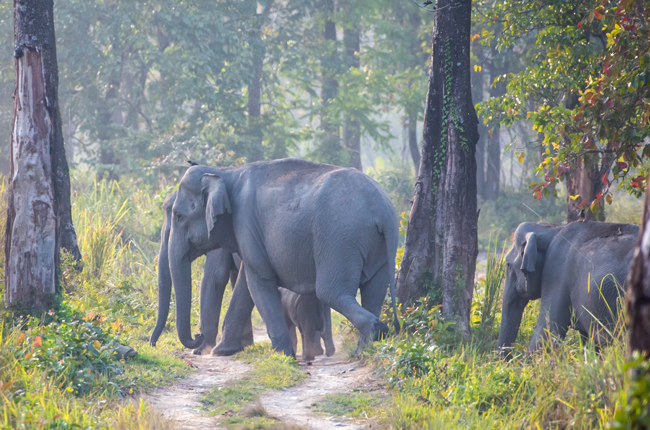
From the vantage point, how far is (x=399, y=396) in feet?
15.2

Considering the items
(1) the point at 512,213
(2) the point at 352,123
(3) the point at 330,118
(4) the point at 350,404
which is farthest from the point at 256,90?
(4) the point at 350,404

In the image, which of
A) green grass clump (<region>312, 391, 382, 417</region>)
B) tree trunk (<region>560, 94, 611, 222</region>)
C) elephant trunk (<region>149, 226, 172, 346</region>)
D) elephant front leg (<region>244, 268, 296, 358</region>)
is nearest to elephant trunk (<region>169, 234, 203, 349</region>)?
elephant trunk (<region>149, 226, 172, 346</region>)

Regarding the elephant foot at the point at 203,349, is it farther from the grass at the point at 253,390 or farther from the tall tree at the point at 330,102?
the tall tree at the point at 330,102

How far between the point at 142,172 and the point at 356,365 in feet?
45.3

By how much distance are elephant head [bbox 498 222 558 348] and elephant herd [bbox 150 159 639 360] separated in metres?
0.01

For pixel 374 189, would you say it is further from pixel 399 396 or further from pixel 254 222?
pixel 399 396

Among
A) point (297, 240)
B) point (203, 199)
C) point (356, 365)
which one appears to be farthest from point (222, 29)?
point (356, 365)

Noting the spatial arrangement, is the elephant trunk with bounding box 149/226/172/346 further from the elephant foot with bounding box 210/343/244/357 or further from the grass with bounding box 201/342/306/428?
the grass with bounding box 201/342/306/428

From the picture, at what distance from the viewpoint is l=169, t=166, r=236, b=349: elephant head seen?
287 inches

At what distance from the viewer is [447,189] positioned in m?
6.56

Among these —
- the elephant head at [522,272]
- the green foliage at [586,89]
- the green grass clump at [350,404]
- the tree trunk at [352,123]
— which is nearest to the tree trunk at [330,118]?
the tree trunk at [352,123]

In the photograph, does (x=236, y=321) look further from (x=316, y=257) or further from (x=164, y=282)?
(x=316, y=257)

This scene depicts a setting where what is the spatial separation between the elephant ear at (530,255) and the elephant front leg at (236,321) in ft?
10.1

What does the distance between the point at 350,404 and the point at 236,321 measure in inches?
112
